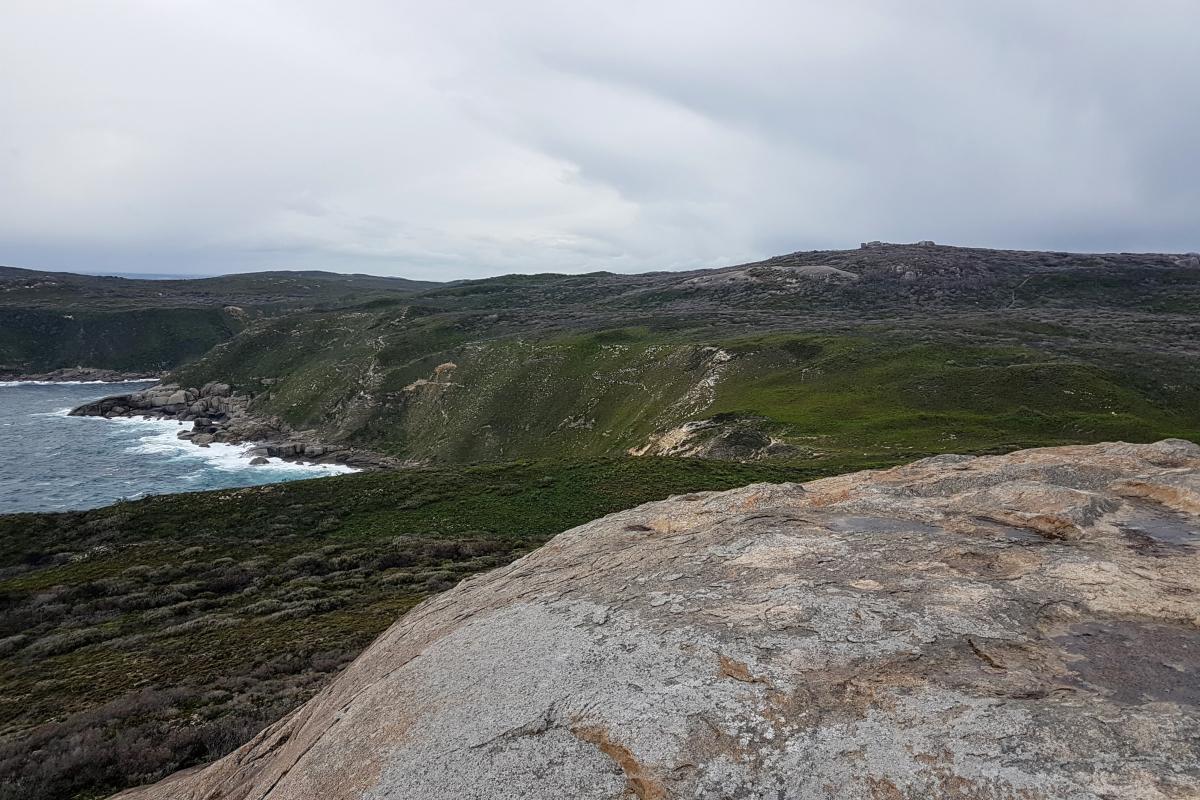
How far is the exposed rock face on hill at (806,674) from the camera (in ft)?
21.2

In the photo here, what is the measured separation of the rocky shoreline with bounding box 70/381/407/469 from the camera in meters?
78.5

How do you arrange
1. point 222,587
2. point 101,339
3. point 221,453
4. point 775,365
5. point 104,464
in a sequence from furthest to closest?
point 101,339
point 221,453
point 104,464
point 775,365
point 222,587

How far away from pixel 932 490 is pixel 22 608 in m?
36.7

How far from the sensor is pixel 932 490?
15.8 meters

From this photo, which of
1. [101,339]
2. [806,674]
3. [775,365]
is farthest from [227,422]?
[806,674]

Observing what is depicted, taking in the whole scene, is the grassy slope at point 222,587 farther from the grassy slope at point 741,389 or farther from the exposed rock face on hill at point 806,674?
the grassy slope at point 741,389

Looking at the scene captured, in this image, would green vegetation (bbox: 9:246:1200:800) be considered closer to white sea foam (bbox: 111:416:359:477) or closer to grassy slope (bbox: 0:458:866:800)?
grassy slope (bbox: 0:458:866:800)

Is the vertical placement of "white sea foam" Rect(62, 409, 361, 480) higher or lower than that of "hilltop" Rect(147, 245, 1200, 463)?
lower

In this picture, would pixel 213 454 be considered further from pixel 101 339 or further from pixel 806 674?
pixel 101 339

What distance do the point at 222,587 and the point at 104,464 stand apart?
6485 cm

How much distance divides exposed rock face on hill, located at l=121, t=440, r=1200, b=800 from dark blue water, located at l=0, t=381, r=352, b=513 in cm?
6188

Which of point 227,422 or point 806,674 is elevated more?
point 806,674

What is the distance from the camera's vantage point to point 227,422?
99.6 m

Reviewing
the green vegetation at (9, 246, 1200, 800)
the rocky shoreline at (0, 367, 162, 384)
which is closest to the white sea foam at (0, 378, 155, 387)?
the rocky shoreline at (0, 367, 162, 384)
